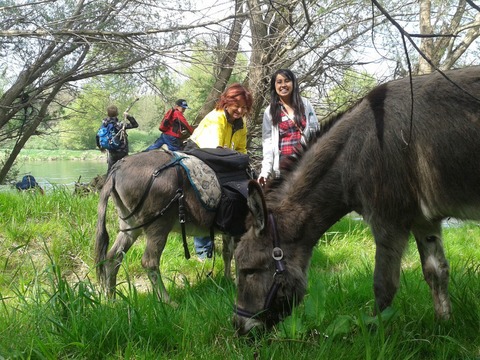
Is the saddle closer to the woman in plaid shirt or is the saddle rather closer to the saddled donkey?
the saddled donkey

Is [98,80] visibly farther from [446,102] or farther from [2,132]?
[446,102]

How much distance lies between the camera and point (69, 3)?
672 centimetres

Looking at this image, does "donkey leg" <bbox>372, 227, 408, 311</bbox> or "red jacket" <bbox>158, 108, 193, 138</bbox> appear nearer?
"donkey leg" <bbox>372, 227, 408, 311</bbox>

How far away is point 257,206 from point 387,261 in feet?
2.79

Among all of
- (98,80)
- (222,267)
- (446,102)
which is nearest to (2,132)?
(98,80)

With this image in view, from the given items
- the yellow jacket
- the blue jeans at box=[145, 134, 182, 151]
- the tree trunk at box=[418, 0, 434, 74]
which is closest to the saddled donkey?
the yellow jacket

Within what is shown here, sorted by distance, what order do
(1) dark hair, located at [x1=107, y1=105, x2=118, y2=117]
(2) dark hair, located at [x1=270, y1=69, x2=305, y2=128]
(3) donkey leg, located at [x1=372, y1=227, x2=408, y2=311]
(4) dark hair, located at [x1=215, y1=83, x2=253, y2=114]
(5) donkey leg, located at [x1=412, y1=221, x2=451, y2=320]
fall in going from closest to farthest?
(3) donkey leg, located at [x1=372, y1=227, x2=408, y2=311] < (5) donkey leg, located at [x1=412, y1=221, x2=451, y2=320] < (4) dark hair, located at [x1=215, y1=83, x2=253, y2=114] < (2) dark hair, located at [x1=270, y1=69, x2=305, y2=128] < (1) dark hair, located at [x1=107, y1=105, x2=118, y2=117]

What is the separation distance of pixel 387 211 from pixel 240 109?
87.4 inches

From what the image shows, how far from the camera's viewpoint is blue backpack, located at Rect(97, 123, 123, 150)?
7.80 meters

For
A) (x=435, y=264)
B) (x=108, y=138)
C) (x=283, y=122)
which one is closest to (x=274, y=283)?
(x=435, y=264)

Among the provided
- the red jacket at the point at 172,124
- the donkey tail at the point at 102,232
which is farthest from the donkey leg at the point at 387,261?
the red jacket at the point at 172,124

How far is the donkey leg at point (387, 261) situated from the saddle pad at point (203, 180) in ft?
5.47

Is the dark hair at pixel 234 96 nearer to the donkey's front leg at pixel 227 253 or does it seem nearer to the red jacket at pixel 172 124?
the donkey's front leg at pixel 227 253

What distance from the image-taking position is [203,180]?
12.8 ft
